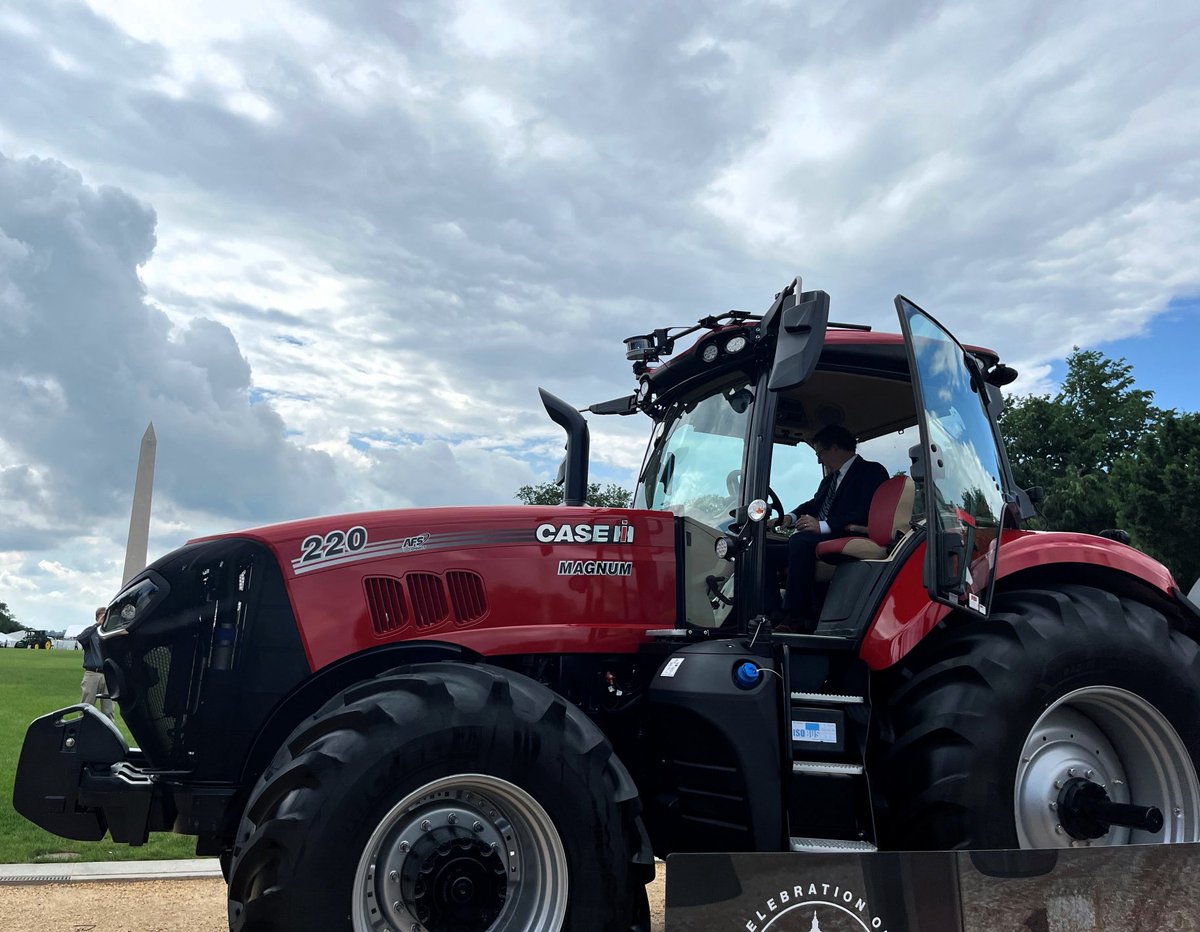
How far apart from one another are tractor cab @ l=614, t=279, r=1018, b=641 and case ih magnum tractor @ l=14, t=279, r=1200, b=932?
0.02 metres

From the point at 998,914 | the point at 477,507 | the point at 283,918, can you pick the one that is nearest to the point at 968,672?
the point at 998,914

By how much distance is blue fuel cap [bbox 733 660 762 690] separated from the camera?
391 centimetres

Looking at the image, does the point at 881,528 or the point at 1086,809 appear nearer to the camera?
the point at 1086,809

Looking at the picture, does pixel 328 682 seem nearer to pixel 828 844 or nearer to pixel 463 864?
pixel 463 864

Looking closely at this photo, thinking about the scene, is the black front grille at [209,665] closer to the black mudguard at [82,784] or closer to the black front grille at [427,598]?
the black mudguard at [82,784]

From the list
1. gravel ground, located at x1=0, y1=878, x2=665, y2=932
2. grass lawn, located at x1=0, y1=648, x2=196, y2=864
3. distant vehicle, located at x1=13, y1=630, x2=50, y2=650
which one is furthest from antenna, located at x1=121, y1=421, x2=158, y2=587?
distant vehicle, located at x1=13, y1=630, x2=50, y2=650

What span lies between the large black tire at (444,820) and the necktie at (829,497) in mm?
1907

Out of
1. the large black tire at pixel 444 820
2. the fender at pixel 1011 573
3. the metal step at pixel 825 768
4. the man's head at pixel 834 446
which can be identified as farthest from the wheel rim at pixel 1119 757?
the large black tire at pixel 444 820

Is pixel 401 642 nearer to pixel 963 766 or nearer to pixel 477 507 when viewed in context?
pixel 477 507

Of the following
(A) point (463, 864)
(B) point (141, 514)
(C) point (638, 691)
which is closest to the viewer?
(A) point (463, 864)

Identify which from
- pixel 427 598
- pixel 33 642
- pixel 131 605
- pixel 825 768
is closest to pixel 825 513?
pixel 825 768

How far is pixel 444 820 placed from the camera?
3.45 meters

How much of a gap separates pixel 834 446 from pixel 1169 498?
91.3ft

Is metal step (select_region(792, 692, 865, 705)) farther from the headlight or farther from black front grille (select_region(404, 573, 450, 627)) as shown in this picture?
the headlight
